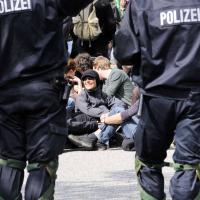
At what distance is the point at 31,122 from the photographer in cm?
503

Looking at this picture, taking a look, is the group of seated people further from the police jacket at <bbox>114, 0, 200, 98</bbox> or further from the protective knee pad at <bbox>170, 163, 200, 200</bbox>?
the protective knee pad at <bbox>170, 163, 200, 200</bbox>

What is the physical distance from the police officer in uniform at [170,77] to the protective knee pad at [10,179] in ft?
3.02

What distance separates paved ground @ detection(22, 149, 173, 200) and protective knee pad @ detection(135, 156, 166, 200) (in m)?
1.29

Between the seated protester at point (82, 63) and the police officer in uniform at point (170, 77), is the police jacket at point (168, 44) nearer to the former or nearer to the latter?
the police officer in uniform at point (170, 77)

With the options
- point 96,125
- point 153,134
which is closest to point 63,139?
point 153,134

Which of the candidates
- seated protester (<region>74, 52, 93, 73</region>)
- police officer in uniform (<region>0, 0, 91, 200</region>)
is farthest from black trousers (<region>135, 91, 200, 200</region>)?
seated protester (<region>74, 52, 93, 73</region>)

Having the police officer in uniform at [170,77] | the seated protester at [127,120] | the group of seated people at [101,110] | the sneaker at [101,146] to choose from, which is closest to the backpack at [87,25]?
the group of seated people at [101,110]

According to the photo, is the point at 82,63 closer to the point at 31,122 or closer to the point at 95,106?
the point at 95,106

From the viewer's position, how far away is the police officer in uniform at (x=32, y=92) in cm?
493

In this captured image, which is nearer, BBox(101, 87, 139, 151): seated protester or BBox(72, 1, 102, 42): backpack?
BBox(101, 87, 139, 151): seated protester

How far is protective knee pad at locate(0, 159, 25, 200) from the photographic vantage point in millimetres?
5020

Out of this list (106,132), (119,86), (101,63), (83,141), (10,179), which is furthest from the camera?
(101,63)

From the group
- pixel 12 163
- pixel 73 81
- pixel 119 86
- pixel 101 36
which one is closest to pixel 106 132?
pixel 119 86

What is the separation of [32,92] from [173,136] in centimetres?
109
